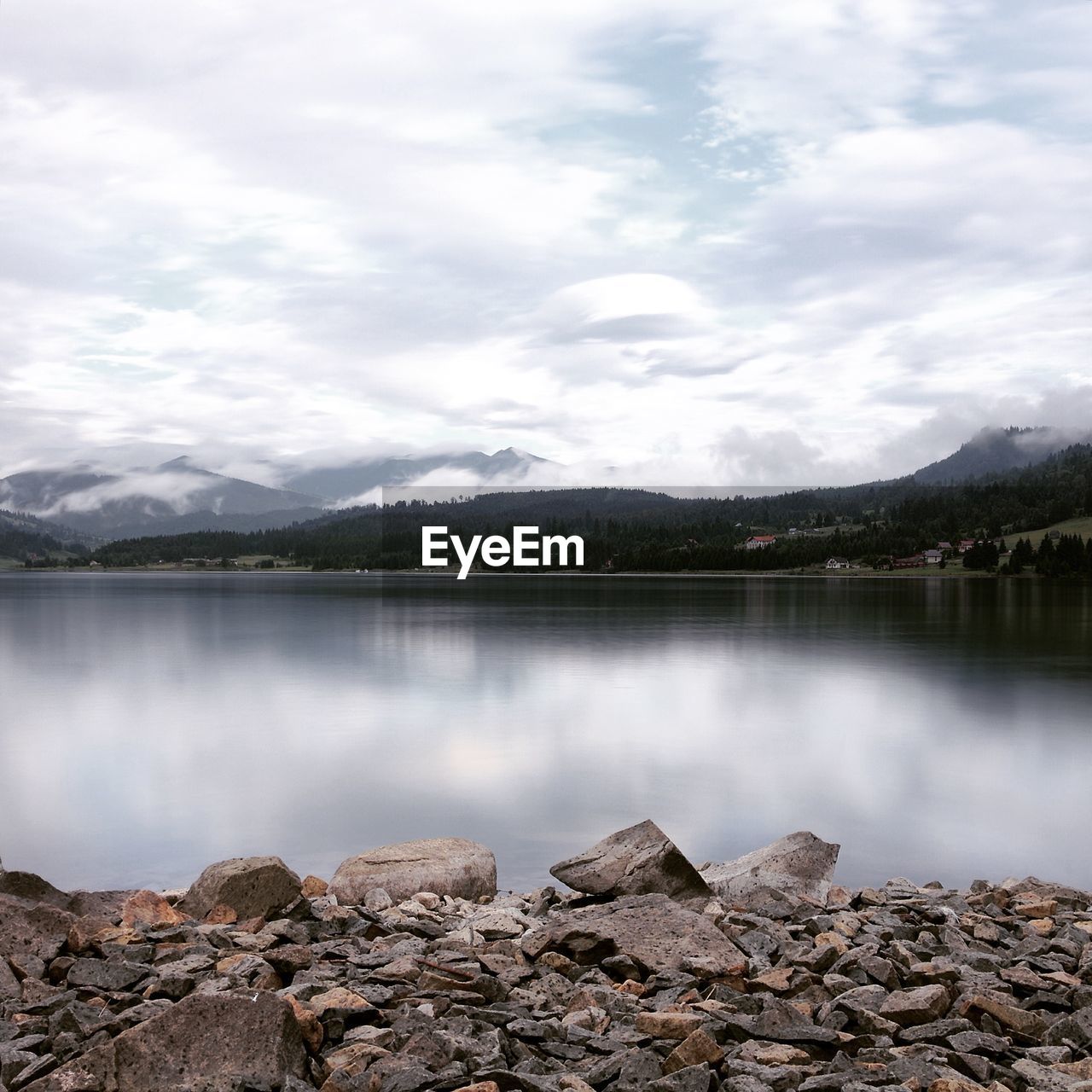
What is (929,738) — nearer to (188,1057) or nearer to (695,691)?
(695,691)

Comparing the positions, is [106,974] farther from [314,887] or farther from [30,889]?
[314,887]

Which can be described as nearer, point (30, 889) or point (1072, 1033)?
point (1072, 1033)

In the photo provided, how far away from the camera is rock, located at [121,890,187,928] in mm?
9719

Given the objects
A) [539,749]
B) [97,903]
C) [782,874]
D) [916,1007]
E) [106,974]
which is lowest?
[539,749]

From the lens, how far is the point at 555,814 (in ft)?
58.1

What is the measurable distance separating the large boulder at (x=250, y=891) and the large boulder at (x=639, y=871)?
319 cm

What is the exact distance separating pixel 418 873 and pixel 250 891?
220 centimetres

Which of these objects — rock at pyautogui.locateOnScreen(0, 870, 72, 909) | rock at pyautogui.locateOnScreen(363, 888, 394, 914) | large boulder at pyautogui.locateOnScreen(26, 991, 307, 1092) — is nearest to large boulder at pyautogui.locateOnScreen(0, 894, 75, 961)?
rock at pyautogui.locateOnScreen(0, 870, 72, 909)

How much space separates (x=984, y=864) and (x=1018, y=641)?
43.2m

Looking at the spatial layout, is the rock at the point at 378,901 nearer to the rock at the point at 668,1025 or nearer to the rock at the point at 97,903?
the rock at the point at 97,903

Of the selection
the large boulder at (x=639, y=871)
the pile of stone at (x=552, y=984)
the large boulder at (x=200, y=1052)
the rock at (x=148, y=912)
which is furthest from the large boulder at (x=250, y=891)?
the large boulder at (x=200, y=1052)

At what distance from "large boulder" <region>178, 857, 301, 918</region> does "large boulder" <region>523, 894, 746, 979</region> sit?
2.86 m

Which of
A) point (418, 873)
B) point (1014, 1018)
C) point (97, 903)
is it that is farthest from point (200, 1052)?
point (1014, 1018)

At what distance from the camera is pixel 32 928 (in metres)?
8.83
